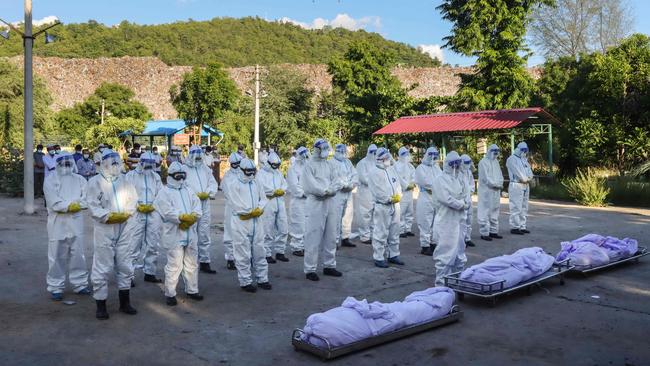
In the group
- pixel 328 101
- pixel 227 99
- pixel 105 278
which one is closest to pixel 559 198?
pixel 105 278

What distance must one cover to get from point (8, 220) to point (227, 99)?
58.8 feet

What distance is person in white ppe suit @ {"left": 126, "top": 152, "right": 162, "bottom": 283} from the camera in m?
8.26

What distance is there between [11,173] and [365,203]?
43.4 feet

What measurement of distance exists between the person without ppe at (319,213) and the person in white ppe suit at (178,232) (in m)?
1.82

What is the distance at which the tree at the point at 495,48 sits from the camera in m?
24.3

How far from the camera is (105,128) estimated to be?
3372cm

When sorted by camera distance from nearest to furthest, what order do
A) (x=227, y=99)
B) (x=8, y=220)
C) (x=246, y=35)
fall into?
(x=8, y=220) → (x=227, y=99) → (x=246, y=35)

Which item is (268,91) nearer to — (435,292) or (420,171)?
(420,171)

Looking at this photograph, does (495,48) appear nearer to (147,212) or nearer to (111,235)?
(147,212)

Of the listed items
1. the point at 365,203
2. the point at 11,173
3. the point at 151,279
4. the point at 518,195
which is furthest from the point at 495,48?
the point at 151,279

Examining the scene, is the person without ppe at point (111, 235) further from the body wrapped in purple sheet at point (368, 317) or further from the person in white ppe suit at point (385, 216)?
the person in white ppe suit at point (385, 216)

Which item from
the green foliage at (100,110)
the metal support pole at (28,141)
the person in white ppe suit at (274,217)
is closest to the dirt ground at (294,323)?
the person in white ppe suit at (274,217)

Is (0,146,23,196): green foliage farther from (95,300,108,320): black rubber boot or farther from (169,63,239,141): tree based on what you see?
(95,300,108,320): black rubber boot

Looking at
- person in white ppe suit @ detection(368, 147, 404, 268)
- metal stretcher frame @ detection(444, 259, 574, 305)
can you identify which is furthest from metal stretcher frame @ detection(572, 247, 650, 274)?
person in white ppe suit @ detection(368, 147, 404, 268)
